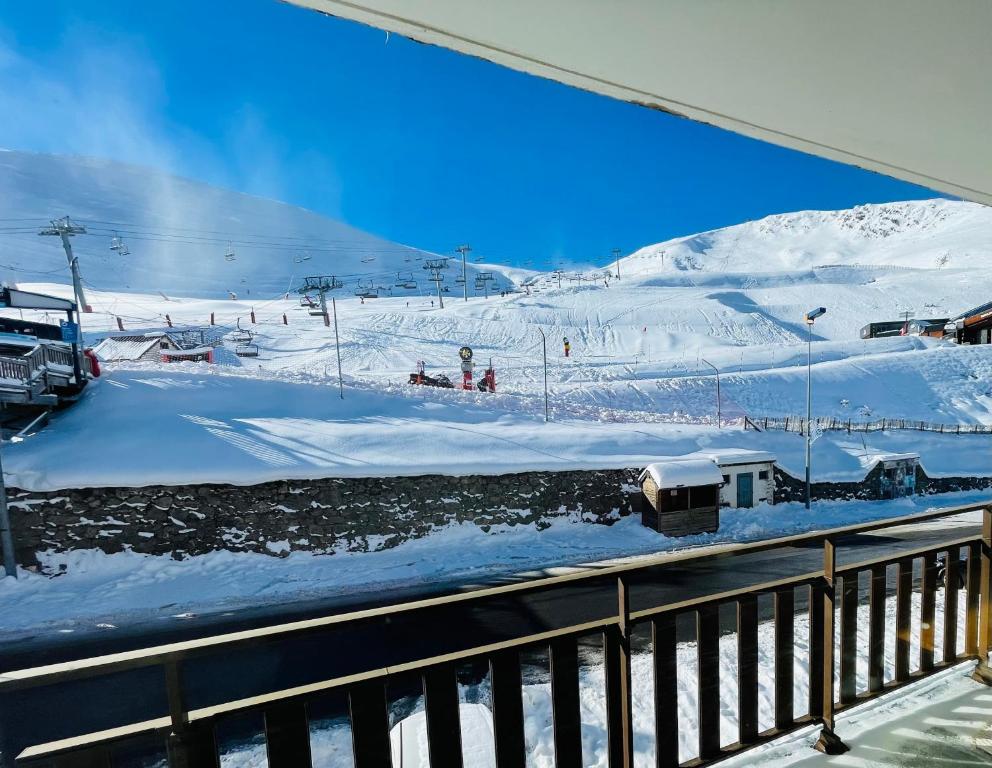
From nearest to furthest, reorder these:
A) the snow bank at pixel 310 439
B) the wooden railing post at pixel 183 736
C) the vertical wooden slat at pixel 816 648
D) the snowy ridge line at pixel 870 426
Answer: the wooden railing post at pixel 183 736 → the vertical wooden slat at pixel 816 648 → the snow bank at pixel 310 439 → the snowy ridge line at pixel 870 426

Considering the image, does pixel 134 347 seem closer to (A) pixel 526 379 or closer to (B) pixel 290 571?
(A) pixel 526 379

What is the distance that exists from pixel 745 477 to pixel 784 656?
13921 mm

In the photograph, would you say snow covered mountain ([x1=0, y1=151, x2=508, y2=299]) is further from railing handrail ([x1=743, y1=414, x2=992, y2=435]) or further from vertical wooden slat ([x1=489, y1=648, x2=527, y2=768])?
vertical wooden slat ([x1=489, y1=648, x2=527, y2=768])

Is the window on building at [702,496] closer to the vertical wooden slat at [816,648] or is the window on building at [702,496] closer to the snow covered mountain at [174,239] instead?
the vertical wooden slat at [816,648]

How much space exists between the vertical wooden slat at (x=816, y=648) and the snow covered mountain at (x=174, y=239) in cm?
6768

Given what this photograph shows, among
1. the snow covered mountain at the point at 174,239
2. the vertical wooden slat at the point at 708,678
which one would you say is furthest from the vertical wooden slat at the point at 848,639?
the snow covered mountain at the point at 174,239

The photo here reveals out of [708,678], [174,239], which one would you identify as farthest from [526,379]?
[174,239]

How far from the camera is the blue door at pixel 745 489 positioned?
47.9 feet

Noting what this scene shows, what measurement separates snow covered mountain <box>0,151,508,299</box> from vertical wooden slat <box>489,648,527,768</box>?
67872 mm

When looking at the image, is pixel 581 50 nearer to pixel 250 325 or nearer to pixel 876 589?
pixel 876 589

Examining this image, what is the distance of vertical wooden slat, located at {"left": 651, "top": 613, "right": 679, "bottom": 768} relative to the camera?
1.93 meters

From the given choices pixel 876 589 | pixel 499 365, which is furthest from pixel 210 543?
pixel 499 365

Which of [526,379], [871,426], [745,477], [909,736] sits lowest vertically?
[745,477]

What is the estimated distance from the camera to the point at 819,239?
520 ft
